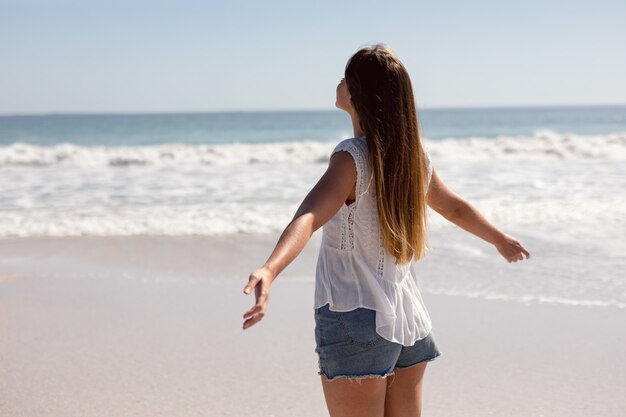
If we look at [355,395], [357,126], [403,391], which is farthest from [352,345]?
[357,126]

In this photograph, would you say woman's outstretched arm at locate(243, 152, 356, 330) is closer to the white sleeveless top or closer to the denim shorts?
the white sleeveless top

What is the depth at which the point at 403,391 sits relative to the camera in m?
2.39

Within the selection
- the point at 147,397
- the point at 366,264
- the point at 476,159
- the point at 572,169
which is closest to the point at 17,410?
the point at 147,397

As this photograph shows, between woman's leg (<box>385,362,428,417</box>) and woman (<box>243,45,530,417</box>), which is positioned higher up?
woman (<box>243,45,530,417</box>)

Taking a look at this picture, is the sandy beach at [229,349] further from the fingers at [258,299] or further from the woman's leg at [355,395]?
the fingers at [258,299]

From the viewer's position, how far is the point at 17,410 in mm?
3865

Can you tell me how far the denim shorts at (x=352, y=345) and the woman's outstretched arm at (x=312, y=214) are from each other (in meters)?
0.32

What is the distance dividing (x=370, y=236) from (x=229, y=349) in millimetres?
2787

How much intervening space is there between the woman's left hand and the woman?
14.9 inches

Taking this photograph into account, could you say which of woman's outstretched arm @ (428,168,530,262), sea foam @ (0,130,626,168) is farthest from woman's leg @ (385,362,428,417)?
sea foam @ (0,130,626,168)

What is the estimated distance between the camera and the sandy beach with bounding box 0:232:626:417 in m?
3.94

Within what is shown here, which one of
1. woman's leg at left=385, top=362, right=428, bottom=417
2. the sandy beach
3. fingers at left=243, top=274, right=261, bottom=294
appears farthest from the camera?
the sandy beach

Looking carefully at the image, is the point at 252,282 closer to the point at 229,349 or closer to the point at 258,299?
the point at 258,299

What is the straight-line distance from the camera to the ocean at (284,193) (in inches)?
311
